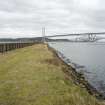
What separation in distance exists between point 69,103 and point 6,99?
3.53 metres

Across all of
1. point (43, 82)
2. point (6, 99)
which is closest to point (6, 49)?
point (43, 82)

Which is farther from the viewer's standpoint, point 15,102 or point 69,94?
point 69,94

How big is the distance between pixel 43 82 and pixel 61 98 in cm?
436

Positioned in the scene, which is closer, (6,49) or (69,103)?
(69,103)

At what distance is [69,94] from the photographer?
1534cm

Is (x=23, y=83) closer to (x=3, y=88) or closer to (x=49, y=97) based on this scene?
(x=3, y=88)

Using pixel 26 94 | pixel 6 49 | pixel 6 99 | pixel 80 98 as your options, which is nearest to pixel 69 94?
pixel 80 98

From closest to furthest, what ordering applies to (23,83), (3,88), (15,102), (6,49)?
(15,102) → (3,88) → (23,83) → (6,49)

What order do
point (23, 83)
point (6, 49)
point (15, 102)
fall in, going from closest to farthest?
point (15, 102) → point (23, 83) → point (6, 49)

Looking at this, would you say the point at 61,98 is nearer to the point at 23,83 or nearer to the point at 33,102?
the point at 33,102

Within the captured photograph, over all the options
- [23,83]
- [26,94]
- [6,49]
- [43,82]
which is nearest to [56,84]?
[43,82]

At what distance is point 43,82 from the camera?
18609mm

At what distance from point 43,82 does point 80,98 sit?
4508 mm

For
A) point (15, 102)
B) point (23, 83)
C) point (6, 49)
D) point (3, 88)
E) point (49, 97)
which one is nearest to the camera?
point (15, 102)
